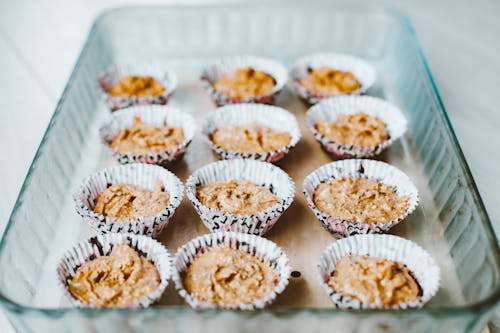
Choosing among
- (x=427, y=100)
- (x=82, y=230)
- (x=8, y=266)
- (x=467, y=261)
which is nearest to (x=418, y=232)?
(x=467, y=261)

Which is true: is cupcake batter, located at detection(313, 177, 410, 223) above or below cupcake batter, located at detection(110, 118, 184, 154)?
below

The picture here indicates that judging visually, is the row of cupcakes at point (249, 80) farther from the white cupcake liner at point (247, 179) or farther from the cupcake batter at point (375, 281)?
the cupcake batter at point (375, 281)

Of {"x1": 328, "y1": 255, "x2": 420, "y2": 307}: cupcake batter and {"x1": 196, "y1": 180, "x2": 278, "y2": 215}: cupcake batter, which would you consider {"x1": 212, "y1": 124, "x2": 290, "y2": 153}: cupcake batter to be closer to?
{"x1": 196, "y1": 180, "x2": 278, "y2": 215}: cupcake batter

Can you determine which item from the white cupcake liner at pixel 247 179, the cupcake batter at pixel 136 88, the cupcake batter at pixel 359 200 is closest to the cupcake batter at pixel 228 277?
the white cupcake liner at pixel 247 179

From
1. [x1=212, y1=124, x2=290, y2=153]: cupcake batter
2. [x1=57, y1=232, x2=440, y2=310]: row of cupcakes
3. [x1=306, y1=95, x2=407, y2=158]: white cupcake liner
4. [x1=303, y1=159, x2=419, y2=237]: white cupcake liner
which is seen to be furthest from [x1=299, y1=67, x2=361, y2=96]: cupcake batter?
[x1=57, y1=232, x2=440, y2=310]: row of cupcakes

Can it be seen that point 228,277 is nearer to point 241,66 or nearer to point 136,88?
point 136,88

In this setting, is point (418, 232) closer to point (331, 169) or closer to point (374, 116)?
point (331, 169)
